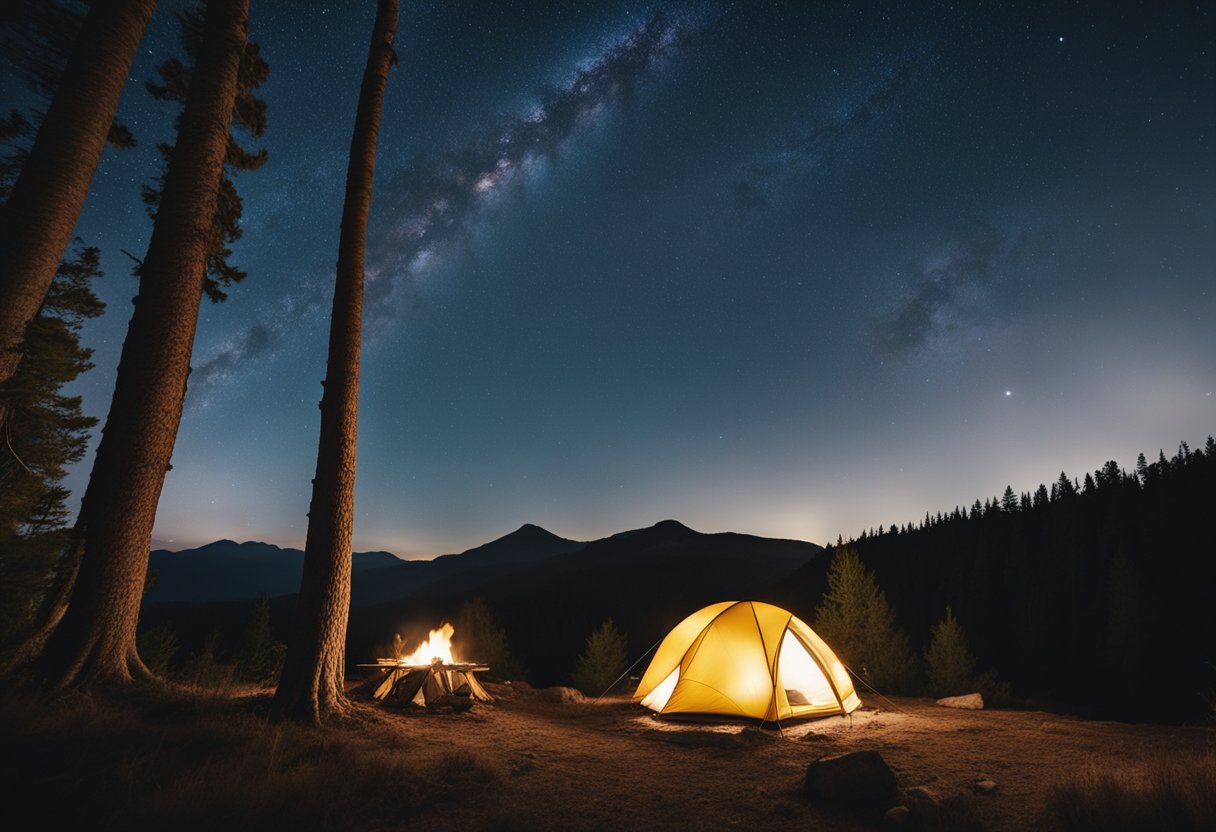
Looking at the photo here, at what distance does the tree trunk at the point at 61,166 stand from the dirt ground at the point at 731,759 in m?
6.92

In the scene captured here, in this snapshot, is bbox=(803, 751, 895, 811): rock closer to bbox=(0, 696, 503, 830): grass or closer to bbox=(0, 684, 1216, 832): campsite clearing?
bbox=(0, 684, 1216, 832): campsite clearing

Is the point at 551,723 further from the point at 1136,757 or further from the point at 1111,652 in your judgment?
the point at 1111,652

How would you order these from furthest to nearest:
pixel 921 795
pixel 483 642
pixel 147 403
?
pixel 483 642
pixel 147 403
pixel 921 795

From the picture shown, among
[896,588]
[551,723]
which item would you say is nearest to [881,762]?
[551,723]

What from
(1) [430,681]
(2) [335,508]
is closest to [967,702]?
(1) [430,681]

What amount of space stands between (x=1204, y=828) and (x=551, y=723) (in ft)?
26.2

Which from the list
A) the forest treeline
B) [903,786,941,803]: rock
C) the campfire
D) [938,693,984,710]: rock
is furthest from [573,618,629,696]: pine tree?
the forest treeline

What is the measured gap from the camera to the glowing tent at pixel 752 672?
10130mm

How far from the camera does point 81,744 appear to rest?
16.0 ft

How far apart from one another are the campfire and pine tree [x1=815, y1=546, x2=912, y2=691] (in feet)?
59.4

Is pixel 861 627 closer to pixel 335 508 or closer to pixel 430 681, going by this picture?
pixel 430 681

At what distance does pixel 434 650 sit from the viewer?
448 inches

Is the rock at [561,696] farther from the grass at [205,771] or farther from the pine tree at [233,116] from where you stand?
the pine tree at [233,116]

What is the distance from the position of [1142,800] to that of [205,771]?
771cm
